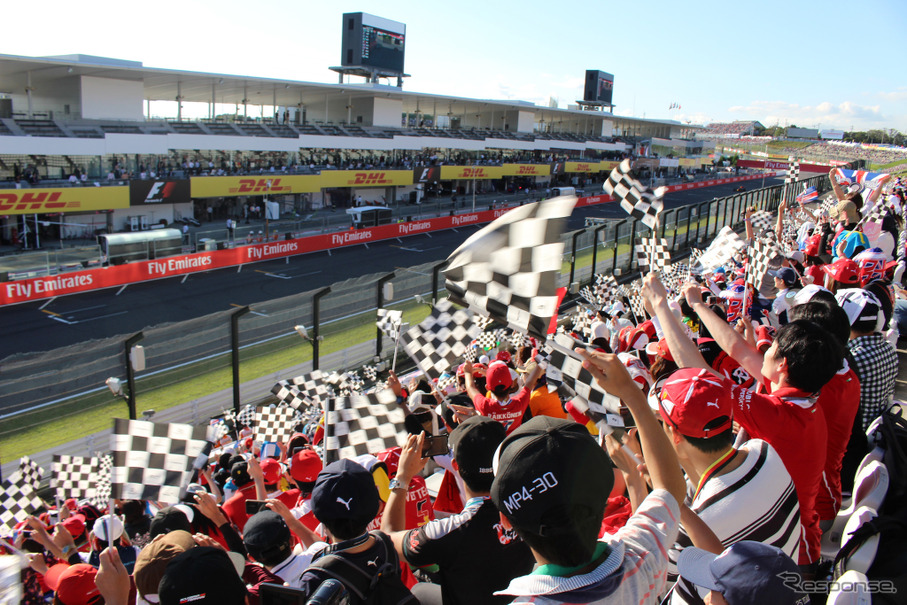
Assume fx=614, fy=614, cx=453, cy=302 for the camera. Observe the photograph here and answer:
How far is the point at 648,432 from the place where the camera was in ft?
6.84

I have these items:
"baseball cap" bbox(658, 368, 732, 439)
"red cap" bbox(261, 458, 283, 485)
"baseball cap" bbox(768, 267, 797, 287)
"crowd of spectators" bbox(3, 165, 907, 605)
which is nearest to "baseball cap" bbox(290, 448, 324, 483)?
"crowd of spectators" bbox(3, 165, 907, 605)

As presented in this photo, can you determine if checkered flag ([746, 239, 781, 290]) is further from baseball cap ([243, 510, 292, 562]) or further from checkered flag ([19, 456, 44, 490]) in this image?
checkered flag ([19, 456, 44, 490])

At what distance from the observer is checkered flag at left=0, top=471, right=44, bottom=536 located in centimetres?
589


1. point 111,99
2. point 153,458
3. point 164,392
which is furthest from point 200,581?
point 111,99

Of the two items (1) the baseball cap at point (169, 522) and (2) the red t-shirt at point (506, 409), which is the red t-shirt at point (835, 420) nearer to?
(2) the red t-shirt at point (506, 409)

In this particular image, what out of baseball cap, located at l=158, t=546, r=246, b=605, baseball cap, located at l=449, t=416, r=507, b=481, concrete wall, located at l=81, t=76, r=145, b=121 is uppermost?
concrete wall, located at l=81, t=76, r=145, b=121

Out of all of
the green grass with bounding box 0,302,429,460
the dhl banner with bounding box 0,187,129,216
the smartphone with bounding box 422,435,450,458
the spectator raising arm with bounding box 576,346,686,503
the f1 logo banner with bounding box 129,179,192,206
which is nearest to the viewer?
the spectator raising arm with bounding box 576,346,686,503

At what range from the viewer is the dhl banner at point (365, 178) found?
3928cm

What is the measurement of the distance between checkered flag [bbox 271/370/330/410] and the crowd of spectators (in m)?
3.00

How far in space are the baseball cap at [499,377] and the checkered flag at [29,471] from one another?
215 inches

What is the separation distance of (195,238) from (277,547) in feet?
79.4

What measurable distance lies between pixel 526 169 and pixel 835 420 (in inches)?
2193

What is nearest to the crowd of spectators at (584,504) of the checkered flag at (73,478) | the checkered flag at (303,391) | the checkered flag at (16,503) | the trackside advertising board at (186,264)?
the checkered flag at (16,503)

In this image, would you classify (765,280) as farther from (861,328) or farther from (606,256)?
(606,256)
